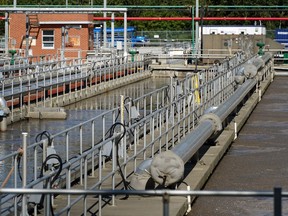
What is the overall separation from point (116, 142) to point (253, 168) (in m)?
4.57

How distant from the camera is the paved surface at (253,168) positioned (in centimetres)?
1260

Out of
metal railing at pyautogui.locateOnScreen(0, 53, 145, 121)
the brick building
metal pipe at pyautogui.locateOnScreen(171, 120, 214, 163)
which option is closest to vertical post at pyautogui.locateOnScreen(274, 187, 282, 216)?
metal pipe at pyautogui.locateOnScreen(171, 120, 214, 163)

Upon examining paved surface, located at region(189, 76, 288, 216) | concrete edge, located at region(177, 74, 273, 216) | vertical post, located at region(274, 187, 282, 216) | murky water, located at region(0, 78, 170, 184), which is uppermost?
vertical post, located at region(274, 187, 282, 216)

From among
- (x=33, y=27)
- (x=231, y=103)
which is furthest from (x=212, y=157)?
(x=33, y=27)

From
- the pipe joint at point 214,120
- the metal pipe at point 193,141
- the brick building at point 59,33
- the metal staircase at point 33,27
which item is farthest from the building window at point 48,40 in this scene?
the metal pipe at point 193,141

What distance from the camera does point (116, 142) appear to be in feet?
40.3

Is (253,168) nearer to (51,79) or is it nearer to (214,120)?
(214,120)

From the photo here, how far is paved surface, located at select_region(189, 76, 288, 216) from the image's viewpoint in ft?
41.3

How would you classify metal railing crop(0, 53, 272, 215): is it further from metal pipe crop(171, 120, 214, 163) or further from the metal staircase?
the metal staircase

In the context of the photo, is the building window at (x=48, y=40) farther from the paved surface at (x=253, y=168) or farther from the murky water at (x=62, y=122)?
the paved surface at (x=253, y=168)

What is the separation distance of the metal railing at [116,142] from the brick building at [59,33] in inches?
809

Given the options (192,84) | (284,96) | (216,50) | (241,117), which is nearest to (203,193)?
(241,117)

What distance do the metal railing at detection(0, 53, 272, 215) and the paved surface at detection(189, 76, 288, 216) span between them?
3.37ft

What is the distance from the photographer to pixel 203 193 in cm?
687
